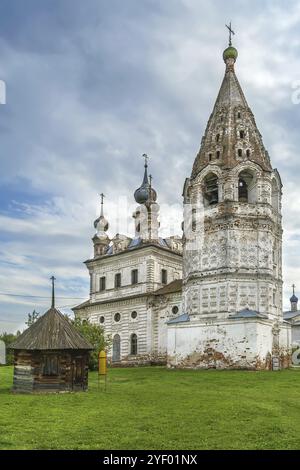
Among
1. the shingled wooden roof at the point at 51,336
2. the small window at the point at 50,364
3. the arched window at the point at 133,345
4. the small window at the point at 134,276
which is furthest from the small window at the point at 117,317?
the small window at the point at 50,364

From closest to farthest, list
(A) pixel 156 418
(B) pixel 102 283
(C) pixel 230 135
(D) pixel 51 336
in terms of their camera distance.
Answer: (A) pixel 156 418, (D) pixel 51 336, (C) pixel 230 135, (B) pixel 102 283

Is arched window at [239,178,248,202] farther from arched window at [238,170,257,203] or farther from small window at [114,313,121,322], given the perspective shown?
small window at [114,313,121,322]

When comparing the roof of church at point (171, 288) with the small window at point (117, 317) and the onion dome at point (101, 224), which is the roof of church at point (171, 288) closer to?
the small window at point (117, 317)

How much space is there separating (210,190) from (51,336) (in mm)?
18953

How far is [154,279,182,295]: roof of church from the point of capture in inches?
1627

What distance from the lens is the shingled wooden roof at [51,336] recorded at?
20094 millimetres

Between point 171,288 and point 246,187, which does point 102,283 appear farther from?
point 246,187

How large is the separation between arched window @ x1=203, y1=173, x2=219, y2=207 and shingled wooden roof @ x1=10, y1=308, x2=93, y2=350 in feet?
56.7

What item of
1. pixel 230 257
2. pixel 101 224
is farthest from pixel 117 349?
pixel 230 257

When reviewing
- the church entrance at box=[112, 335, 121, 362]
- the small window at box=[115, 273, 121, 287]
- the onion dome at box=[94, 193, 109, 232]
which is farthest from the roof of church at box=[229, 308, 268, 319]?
the onion dome at box=[94, 193, 109, 232]

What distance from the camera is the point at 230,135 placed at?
118 feet

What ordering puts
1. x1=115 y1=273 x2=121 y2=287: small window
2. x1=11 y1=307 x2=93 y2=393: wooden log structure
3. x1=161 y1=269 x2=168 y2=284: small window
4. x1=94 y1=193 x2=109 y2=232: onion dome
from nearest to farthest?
x1=11 y1=307 x2=93 y2=393: wooden log structure → x1=161 y1=269 x2=168 y2=284: small window → x1=115 y1=273 x2=121 y2=287: small window → x1=94 y1=193 x2=109 y2=232: onion dome

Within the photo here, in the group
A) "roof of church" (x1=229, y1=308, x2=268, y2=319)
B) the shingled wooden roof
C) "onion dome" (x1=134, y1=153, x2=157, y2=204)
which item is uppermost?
"onion dome" (x1=134, y1=153, x2=157, y2=204)
